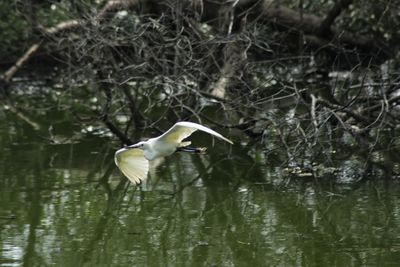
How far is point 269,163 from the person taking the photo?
25.2 ft

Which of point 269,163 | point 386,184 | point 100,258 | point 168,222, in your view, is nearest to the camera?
point 100,258

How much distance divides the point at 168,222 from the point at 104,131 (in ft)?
11.9

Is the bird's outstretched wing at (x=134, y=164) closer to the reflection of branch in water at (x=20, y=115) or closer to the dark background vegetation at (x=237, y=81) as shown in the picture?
the dark background vegetation at (x=237, y=81)

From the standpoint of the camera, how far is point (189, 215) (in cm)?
621

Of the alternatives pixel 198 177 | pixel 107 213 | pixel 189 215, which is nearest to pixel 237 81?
pixel 198 177

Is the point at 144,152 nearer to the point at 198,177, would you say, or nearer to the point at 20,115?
the point at 198,177

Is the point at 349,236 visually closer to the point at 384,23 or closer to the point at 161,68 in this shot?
the point at 161,68

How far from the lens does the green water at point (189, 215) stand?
524cm

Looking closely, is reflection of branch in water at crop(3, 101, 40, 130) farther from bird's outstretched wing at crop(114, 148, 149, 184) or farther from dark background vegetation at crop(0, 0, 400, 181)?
bird's outstretched wing at crop(114, 148, 149, 184)

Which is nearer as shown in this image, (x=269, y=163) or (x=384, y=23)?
(x=269, y=163)

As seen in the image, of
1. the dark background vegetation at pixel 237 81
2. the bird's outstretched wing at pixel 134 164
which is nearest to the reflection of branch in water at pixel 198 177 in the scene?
the dark background vegetation at pixel 237 81

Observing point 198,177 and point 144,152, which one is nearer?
point 144,152

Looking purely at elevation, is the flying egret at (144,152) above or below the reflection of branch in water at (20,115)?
below

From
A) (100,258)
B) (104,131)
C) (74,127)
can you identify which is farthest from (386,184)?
(74,127)
